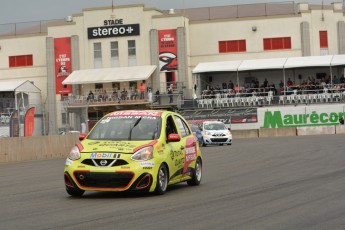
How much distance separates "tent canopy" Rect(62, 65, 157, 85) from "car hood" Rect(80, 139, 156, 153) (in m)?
55.7

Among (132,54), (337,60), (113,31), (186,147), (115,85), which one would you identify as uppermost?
(113,31)

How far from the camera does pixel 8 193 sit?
15477mm

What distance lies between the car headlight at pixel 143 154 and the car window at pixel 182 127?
2.13 m

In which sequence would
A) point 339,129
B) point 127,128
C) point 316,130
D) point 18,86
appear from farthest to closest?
point 18,86 < point 316,130 < point 339,129 < point 127,128

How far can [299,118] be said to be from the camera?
61.0m

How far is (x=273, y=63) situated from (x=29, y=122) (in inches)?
→ 1569

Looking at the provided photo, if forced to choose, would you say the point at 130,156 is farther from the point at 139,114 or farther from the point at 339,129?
the point at 339,129

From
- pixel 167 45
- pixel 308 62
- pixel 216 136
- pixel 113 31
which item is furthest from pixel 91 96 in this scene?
pixel 216 136

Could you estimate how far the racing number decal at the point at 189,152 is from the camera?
15430 mm

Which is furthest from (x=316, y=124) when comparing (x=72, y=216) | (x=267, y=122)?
(x=72, y=216)

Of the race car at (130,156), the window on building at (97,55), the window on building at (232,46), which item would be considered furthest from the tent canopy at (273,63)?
the race car at (130,156)

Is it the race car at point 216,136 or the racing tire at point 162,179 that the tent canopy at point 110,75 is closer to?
the race car at point 216,136

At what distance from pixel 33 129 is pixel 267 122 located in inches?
1320

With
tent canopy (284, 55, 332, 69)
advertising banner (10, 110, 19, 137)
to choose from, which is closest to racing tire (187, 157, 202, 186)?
advertising banner (10, 110, 19, 137)
